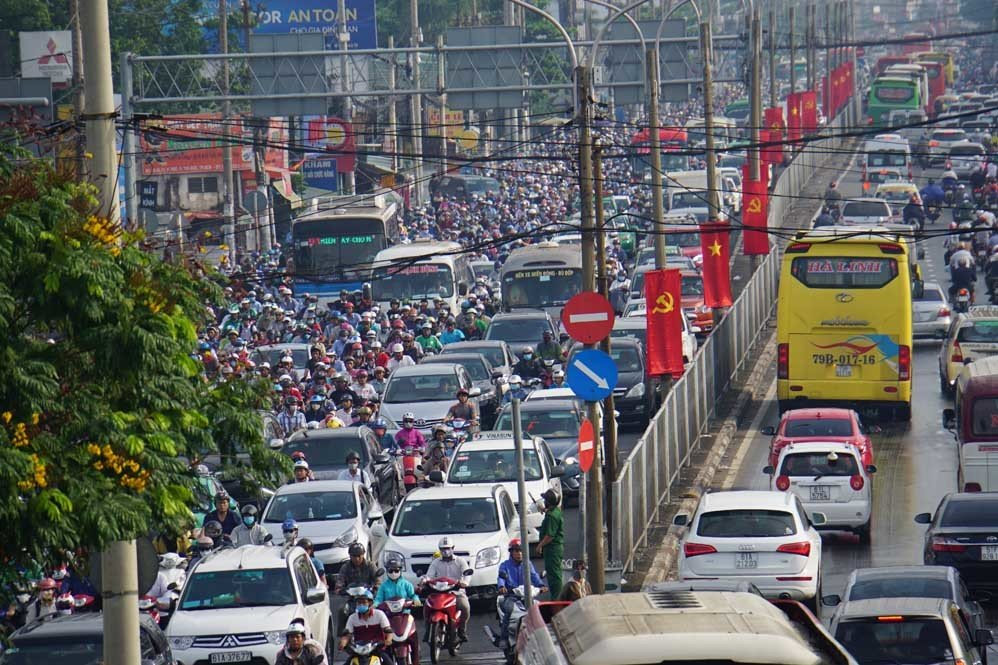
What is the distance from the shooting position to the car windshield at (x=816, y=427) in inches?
1134

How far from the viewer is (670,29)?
52438mm

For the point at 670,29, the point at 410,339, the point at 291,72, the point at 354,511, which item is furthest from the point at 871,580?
the point at 670,29

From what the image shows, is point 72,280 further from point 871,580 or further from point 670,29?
point 670,29

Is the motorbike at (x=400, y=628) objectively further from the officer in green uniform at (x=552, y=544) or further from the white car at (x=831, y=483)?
the white car at (x=831, y=483)

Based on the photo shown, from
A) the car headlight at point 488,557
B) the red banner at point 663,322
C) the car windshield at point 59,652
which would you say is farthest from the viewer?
the red banner at point 663,322

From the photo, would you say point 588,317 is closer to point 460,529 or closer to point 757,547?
point 757,547

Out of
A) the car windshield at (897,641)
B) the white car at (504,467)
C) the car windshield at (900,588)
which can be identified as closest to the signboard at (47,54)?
the white car at (504,467)

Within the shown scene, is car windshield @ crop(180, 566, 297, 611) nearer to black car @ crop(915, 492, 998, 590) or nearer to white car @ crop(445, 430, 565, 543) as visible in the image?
white car @ crop(445, 430, 565, 543)

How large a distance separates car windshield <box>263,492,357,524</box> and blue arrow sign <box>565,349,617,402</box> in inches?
184

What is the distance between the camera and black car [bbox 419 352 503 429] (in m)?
35.1

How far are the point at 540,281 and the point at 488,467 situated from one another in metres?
19.1

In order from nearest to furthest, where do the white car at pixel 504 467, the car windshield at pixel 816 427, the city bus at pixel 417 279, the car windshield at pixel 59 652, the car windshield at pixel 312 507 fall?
the car windshield at pixel 59 652
the car windshield at pixel 312 507
the white car at pixel 504 467
the car windshield at pixel 816 427
the city bus at pixel 417 279

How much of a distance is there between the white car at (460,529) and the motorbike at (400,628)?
2.59m

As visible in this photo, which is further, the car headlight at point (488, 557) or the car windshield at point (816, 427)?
the car windshield at point (816, 427)
